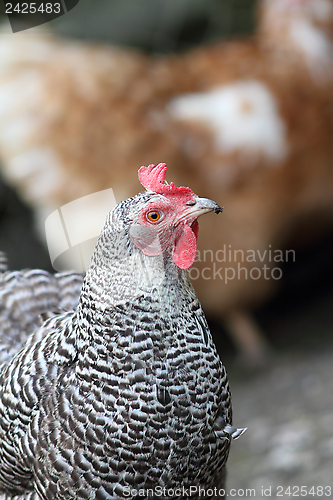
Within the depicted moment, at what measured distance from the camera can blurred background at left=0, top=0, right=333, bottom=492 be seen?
2.21 meters

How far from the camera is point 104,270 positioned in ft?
3.54

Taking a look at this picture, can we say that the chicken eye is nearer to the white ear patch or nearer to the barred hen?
the barred hen

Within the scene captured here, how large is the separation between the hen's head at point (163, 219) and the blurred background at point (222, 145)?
116cm

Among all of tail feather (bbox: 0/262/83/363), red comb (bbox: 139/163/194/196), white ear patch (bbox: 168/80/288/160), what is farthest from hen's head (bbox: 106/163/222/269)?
white ear patch (bbox: 168/80/288/160)

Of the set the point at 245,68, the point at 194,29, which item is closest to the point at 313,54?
the point at 245,68

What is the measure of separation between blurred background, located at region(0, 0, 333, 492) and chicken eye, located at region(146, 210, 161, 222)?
3.88 ft

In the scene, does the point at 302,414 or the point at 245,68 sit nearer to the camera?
the point at 302,414

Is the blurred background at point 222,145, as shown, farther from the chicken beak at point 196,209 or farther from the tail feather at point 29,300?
the chicken beak at point 196,209

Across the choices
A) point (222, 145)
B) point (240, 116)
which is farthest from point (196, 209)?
point (240, 116)

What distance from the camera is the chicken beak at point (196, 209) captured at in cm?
106

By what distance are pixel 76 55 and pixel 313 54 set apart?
4.58 ft

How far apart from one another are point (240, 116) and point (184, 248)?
61.9 inches

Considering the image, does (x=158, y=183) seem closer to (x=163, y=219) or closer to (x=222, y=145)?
(x=163, y=219)

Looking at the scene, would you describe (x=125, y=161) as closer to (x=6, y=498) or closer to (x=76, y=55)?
(x=76, y=55)
